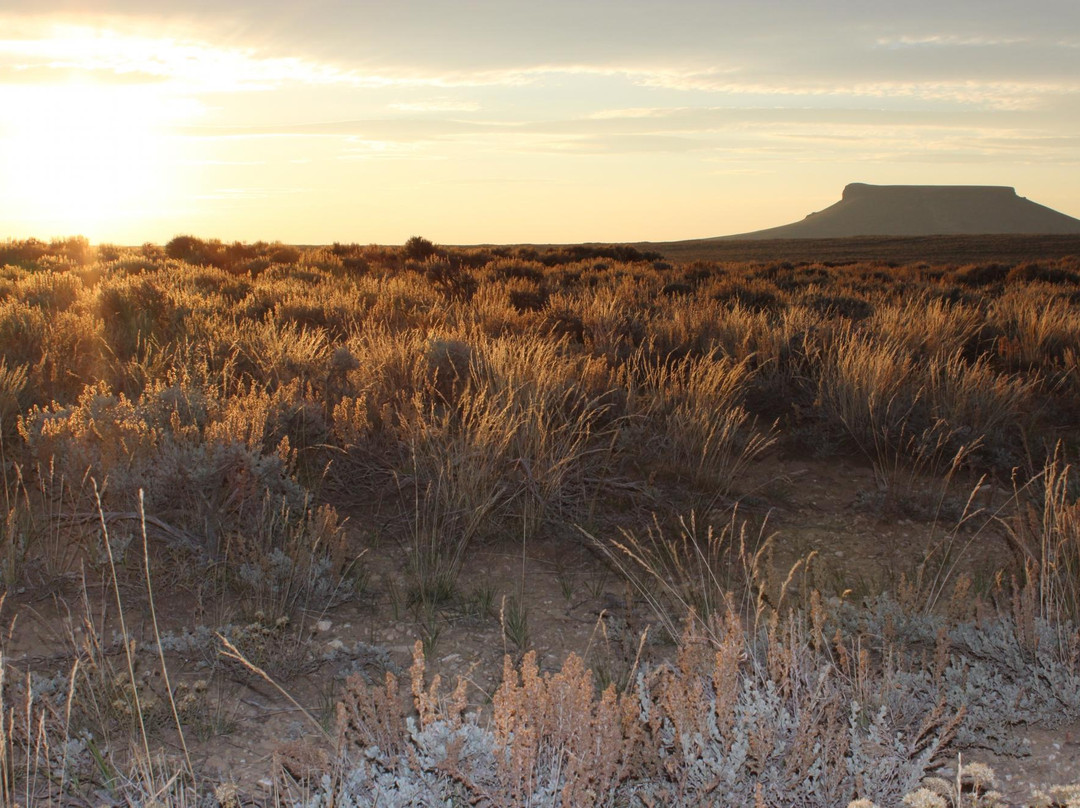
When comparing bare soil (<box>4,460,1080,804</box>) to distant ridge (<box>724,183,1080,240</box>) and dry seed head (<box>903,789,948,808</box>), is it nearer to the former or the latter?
dry seed head (<box>903,789,948,808</box>)

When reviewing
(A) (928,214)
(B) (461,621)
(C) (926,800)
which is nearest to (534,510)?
(B) (461,621)

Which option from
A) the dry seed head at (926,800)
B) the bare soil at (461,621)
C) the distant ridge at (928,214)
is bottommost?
the bare soil at (461,621)

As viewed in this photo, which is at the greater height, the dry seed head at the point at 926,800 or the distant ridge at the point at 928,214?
the distant ridge at the point at 928,214

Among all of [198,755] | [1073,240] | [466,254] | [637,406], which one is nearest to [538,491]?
[637,406]

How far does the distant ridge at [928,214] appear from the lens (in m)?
122

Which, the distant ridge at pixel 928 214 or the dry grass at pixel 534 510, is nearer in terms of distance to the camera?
the dry grass at pixel 534 510

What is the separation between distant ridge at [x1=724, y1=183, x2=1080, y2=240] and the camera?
122 m

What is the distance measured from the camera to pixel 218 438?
14.0 ft

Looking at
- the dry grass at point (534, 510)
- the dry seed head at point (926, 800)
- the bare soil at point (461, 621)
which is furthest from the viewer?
the bare soil at point (461, 621)

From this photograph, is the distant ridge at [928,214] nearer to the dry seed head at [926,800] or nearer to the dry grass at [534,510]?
the dry grass at [534,510]

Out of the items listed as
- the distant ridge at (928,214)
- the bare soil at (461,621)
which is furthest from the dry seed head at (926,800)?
the distant ridge at (928,214)

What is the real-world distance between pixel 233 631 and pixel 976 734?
Answer: 2717 mm

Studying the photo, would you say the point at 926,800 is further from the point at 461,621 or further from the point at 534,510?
the point at 534,510

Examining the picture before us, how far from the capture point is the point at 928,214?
129 m
